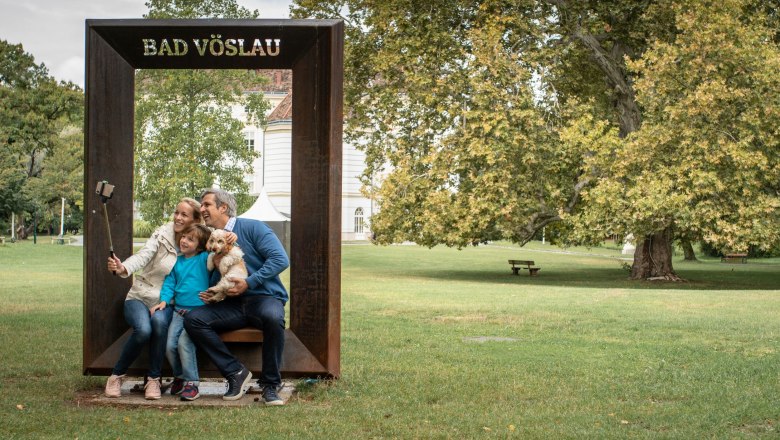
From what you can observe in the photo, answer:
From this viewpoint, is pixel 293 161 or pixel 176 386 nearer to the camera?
pixel 176 386

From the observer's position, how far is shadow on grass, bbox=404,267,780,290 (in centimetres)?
3019

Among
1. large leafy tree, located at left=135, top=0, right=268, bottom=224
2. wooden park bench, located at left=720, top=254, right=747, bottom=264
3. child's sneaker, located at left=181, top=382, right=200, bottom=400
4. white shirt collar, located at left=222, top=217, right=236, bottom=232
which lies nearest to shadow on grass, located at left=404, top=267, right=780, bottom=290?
large leafy tree, located at left=135, top=0, right=268, bottom=224

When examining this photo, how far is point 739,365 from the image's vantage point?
10.4 m

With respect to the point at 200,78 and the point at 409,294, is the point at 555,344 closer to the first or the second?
the point at 409,294

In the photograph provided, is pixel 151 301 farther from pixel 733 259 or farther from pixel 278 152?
pixel 733 259

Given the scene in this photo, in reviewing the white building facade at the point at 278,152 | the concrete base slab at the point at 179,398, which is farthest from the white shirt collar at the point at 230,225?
the white building facade at the point at 278,152

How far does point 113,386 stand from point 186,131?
3049 cm

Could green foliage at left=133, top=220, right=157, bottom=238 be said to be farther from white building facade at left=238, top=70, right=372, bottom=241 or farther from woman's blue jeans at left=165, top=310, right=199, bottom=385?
woman's blue jeans at left=165, top=310, right=199, bottom=385

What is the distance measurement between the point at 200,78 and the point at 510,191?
47.9 ft

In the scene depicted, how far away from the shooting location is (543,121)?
3056 cm

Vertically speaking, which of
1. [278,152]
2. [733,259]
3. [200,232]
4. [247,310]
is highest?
[278,152]

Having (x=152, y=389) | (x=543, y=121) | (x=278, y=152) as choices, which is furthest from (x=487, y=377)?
(x=278, y=152)

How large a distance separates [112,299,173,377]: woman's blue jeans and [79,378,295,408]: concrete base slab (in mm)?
245

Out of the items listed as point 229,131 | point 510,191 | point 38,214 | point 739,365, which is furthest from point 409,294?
point 38,214
